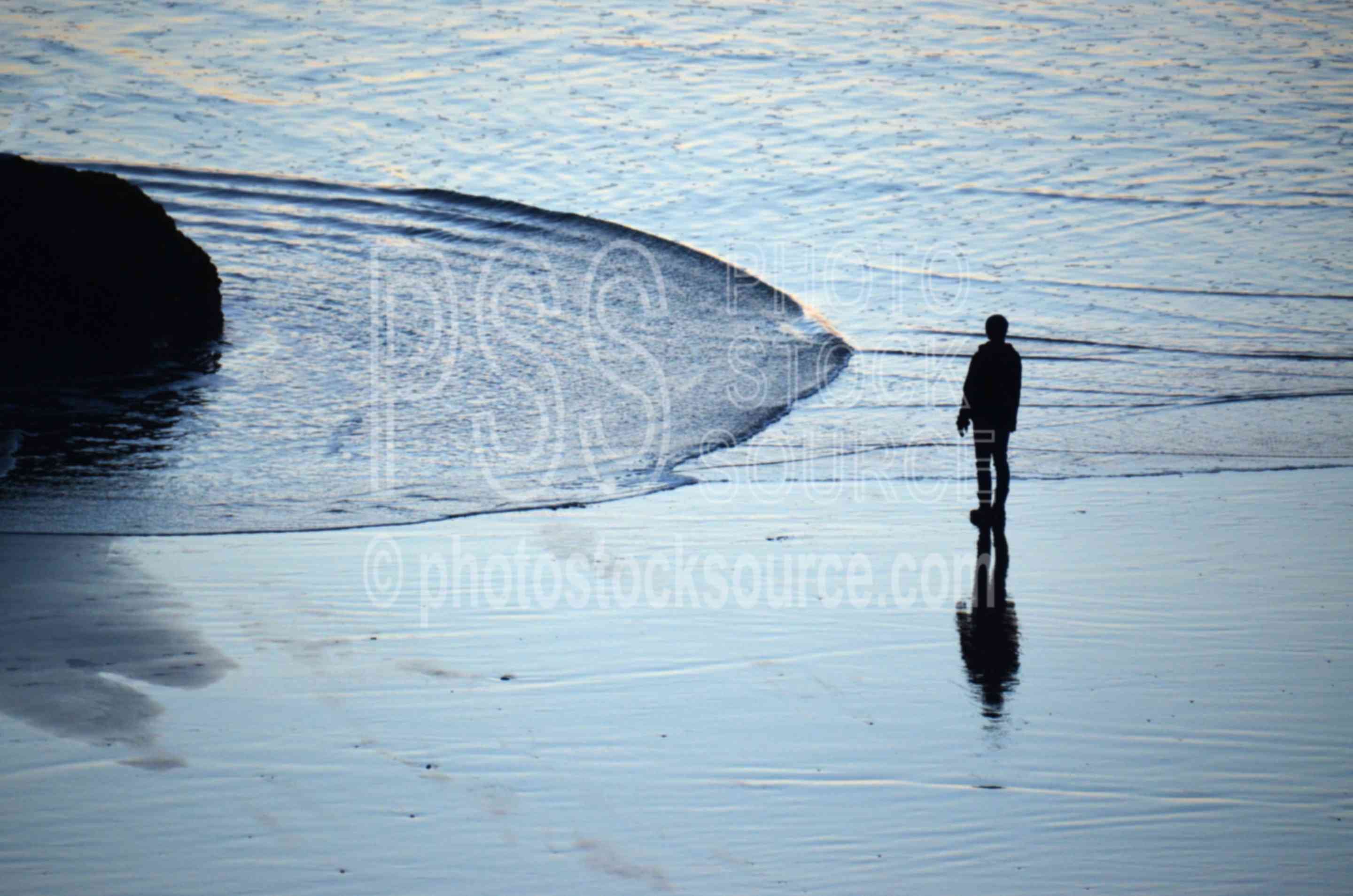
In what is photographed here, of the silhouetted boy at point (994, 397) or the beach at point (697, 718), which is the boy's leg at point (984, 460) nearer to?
the silhouetted boy at point (994, 397)

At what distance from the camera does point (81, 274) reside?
1233 centimetres

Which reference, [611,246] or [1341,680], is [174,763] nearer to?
[1341,680]

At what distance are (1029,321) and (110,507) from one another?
8.93 metres

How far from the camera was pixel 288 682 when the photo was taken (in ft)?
19.6

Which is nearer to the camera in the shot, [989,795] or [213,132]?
[989,795]

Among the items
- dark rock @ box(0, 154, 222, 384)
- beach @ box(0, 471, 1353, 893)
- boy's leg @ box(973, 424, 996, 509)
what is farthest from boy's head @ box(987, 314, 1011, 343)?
dark rock @ box(0, 154, 222, 384)

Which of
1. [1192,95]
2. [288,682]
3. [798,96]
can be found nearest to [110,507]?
[288,682]

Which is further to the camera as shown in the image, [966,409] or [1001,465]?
[966,409]

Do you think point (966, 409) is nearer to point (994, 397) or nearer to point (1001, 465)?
point (994, 397)

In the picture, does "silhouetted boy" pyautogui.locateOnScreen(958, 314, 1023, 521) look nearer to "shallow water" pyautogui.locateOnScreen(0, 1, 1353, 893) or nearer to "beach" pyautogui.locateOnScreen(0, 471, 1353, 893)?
"shallow water" pyautogui.locateOnScreen(0, 1, 1353, 893)

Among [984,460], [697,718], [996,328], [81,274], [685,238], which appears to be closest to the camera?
[697,718]

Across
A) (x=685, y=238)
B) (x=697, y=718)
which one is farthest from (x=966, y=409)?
(x=685, y=238)

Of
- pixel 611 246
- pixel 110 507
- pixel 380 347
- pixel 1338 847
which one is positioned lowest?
pixel 1338 847

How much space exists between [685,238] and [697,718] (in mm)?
12196
